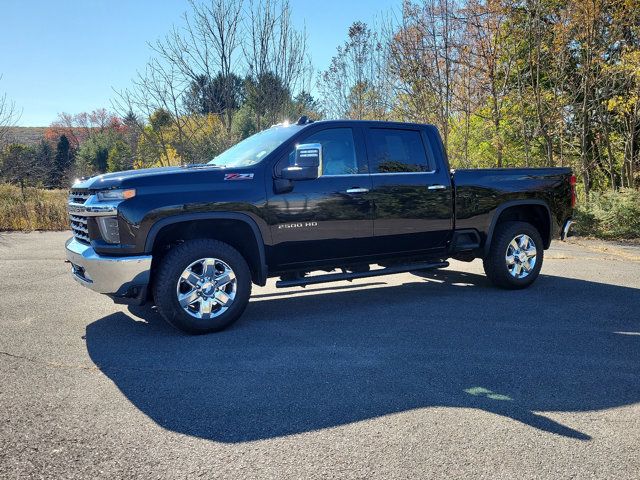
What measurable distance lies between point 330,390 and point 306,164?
221 centimetres

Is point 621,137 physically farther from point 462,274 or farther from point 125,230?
point 125,230

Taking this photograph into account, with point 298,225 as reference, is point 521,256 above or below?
below

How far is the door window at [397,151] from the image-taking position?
5.68 metres

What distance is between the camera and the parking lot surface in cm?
260

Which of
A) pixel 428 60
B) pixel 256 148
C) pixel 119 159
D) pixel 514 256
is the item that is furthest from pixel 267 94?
pixel 119 159

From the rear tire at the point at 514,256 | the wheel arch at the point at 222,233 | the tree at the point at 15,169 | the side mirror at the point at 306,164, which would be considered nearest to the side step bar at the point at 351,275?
the wheel arch at the point at 222,233

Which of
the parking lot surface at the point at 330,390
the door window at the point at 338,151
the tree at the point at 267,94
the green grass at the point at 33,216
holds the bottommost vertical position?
the parking lot surface at the point at 330,390

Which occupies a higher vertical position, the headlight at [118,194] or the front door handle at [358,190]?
the headlight at [118,194]

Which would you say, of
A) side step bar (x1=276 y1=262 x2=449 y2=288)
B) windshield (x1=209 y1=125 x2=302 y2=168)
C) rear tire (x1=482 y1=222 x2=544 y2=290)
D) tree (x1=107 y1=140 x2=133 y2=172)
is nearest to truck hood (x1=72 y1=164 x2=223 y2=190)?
windshield (x1=209 y1=125 x2=302 y2=168)

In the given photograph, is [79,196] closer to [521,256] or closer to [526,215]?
[521,256]

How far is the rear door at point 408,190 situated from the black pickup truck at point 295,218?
15 millimetres

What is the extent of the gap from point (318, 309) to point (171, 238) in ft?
5.93

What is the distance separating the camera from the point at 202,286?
4691 mm

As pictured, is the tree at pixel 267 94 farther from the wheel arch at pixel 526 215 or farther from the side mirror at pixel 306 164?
the side mirror at pixel 306 164
